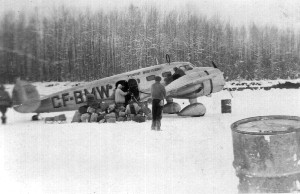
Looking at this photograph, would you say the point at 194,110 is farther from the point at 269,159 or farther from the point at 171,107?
the point at 269,159

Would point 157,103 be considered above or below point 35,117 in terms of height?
above

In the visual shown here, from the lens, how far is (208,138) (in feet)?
14.2

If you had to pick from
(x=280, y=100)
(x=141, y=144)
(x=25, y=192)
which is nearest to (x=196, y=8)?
(x=280, y=100)

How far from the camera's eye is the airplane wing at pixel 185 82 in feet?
18.7

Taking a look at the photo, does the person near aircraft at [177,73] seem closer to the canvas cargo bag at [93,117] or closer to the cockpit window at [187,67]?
the cockpit window at [187,67]

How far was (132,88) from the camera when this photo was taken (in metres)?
5.42

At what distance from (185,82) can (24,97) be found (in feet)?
9.35

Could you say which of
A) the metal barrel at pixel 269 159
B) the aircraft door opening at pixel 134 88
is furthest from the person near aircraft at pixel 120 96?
the metal barrel at pixel 269 159

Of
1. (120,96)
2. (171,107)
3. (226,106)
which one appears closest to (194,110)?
(171,107)

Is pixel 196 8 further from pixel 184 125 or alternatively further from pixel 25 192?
pixel 25 192

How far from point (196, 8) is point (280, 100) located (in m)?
1.89

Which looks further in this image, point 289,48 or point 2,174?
point 289,48

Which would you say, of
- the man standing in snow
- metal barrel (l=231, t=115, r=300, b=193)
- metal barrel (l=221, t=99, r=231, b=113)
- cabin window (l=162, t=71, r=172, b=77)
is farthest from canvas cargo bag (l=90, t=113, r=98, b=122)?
metal barrel (l=231, t=115, r=300, b=193)

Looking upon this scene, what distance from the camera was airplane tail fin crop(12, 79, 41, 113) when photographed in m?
4.78
